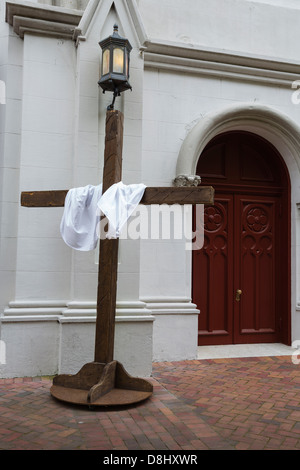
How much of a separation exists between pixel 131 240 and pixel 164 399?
1887 millimetres

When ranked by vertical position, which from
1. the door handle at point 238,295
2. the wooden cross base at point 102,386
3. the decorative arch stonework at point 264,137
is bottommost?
the wooden cross base at point 102,386

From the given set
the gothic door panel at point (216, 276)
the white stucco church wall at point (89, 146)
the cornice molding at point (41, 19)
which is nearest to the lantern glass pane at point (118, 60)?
the white stucco church wall at point (89, 146)

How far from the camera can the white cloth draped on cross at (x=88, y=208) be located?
4.15 m

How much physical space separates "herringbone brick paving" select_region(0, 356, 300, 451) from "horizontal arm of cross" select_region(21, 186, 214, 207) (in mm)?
1936

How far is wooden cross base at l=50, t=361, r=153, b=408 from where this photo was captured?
4.15 meters

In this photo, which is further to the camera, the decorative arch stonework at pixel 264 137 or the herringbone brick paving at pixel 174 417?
the decorative arch stonework at pixel 264 137

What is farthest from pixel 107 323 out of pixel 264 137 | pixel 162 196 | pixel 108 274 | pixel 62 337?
pixel 264 137

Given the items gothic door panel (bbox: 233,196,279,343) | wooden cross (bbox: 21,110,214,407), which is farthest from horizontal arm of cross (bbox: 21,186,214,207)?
gothic door panel (bbox: 233,196,279,343)

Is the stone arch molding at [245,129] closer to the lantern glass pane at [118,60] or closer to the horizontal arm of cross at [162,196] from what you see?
the lantern glass pane at [118,60]

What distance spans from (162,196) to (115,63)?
6.36ft

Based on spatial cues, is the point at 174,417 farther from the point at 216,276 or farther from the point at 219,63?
the point at 219,63

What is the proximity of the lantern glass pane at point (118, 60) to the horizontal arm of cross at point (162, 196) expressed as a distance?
167cm

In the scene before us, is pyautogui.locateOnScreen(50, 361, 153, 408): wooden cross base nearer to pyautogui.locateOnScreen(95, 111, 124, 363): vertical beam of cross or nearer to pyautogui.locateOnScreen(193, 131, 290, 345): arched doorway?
pyautogui.locateOnScreen(95, 111, 124, 363): vertical beam of cross
